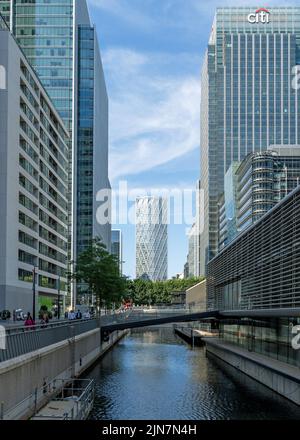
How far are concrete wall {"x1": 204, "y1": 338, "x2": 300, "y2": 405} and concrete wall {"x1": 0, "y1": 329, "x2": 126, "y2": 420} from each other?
12.6 meters

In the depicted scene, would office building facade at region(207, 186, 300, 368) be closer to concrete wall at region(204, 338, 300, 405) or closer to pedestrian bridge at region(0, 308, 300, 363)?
pedestrian bridge at region(0, 308, 300, 363)

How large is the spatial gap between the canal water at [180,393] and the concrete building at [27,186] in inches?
939

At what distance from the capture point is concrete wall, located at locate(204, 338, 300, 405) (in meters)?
31.7

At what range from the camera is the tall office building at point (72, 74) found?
146 metres

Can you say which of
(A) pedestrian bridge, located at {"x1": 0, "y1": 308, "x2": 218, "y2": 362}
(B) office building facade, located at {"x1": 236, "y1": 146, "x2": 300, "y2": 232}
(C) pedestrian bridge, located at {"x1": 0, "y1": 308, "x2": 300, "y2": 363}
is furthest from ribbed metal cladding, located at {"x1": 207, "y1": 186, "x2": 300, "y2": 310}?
(B) office building facade, located at {"x1": 236, "y1": 146, "x2": 300, "y2": 232}

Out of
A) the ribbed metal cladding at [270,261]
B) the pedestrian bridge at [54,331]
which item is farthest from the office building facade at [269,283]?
the pedestrian bridge at [54,331]

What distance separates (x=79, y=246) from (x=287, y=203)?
117 metres

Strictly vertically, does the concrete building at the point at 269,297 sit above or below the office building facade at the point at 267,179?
Result: below

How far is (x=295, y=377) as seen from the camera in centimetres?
3102

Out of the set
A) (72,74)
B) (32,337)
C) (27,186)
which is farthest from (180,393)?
(72,74)

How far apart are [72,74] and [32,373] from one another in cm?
13223

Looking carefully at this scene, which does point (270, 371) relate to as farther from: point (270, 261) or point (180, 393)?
point (270, 261)

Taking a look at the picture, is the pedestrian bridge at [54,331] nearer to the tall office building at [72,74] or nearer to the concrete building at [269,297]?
the concrete building at [269,297]
